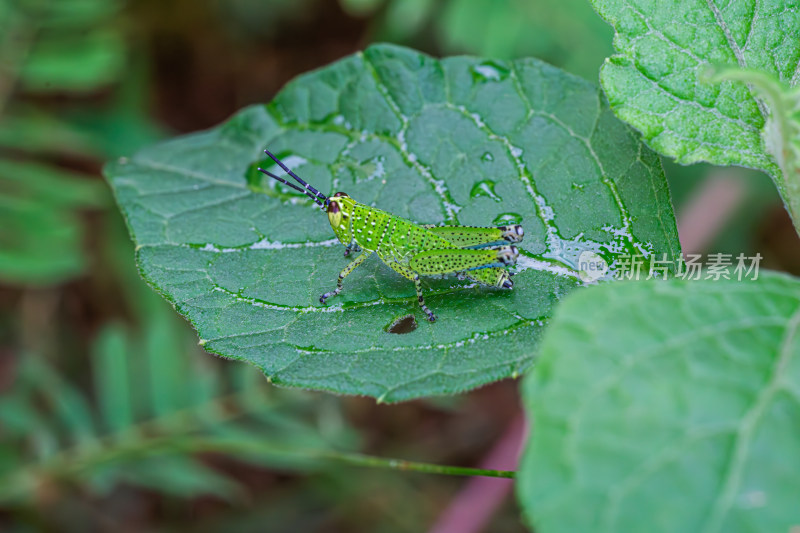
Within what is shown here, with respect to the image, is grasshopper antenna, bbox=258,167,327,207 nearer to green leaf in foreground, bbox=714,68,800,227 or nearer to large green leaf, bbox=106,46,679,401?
large green leaf, bbox=106,46,679,401

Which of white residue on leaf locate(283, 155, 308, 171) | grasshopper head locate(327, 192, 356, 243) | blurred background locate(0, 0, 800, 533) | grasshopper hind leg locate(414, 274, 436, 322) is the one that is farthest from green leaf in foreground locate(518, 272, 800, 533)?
blurred background locate(0, 0, 800, 533)

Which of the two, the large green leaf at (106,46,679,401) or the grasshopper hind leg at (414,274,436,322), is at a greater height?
the large green leaf at (106,46,679,401)

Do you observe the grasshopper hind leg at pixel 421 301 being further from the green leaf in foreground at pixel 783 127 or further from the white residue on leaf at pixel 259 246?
the green leaf in foreground at pixel 783 127

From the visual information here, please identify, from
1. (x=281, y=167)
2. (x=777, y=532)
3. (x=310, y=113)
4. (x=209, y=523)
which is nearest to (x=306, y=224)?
(x=281, y=167)

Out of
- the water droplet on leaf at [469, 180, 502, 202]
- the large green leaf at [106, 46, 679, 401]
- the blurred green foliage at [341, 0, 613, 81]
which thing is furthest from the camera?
the blurred green foliage at [341, 0, 613, 81]

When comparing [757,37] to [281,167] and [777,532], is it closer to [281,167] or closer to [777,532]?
[777,532]

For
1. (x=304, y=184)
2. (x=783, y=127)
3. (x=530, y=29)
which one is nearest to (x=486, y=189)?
(x=304, y=184)

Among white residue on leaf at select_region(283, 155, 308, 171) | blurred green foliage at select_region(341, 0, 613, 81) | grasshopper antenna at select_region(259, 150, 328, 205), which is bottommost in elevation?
grasshopper antenna at select_region(259, 150, 328, 205)

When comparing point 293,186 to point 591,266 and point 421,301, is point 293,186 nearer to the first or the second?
point 421,301
